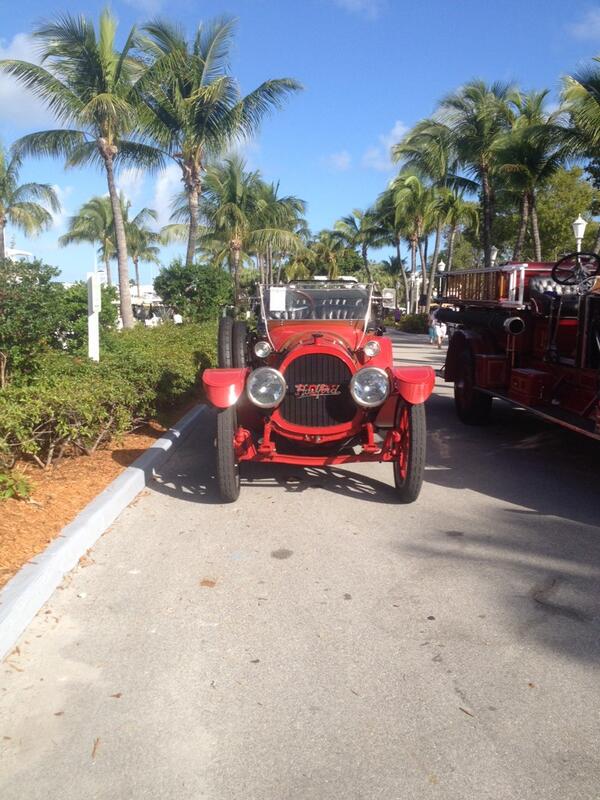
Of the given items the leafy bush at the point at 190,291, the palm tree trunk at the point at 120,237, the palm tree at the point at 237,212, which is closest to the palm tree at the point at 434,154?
the palm tree at the point at 237,212

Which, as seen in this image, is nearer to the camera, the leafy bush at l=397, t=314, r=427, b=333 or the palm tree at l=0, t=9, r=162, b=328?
the palm tree at l=0, t=9, r=162, b=328

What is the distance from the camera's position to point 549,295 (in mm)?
8289

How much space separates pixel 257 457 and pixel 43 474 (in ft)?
6.23

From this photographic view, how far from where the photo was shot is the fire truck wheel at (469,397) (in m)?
9.72

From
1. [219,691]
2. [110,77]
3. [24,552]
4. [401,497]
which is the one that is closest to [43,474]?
[24,552]

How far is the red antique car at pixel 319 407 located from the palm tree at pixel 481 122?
964 inches

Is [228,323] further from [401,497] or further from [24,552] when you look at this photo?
[24,552]

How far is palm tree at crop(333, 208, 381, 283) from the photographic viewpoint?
49031 mm

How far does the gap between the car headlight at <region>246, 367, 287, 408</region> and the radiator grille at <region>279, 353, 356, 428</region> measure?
0.80 feet

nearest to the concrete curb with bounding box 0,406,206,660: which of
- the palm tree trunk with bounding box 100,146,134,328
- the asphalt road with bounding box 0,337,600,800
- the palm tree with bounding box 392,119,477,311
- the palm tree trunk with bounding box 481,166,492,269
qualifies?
the asphalt road with bounding box 0,337,600,800

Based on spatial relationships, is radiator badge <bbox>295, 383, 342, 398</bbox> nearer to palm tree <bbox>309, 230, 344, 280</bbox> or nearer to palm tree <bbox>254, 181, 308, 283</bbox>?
palm tree <bbox>254, 181, 308, 283</bbox>

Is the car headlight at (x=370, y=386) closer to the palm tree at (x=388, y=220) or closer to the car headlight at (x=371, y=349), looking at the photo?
the car headlight at (x=371, y=349)

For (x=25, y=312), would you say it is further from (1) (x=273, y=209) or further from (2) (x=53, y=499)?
(1) (x=273, y=209)

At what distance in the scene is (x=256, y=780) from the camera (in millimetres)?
2707
